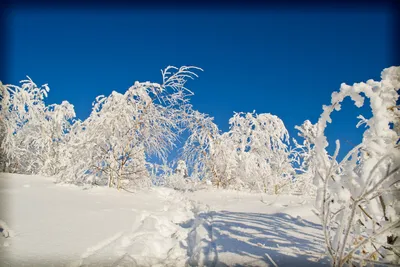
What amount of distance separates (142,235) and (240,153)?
792cm

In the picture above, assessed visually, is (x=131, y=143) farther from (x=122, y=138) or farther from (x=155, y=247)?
(x=155, y=247)

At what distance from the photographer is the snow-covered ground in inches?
88.4

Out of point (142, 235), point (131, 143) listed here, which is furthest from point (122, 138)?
point (142, 235)

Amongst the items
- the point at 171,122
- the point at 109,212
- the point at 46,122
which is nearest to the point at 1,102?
the point at 46,122

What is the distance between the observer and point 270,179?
402 inches

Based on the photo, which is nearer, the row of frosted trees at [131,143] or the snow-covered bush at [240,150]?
the row of frosted trees at [131,143]

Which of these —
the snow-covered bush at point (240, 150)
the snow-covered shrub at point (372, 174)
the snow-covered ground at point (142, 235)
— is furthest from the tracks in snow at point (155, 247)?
the snow-covered bush at point (240, 150)

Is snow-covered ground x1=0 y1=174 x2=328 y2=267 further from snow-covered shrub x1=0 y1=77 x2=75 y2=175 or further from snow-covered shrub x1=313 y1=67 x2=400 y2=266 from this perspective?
snow-covered shrub x1=0 y1=77 x2=75 y2=175

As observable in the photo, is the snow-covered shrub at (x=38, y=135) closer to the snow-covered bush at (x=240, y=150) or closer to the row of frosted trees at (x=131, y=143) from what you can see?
the row of frosted trees at (x=131, y=143)

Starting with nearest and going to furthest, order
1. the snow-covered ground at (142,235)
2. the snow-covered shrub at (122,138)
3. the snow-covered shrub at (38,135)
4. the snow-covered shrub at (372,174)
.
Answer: the snow-covered shrub at (372,174) < the snow-covered ground at (142,235) < the snow-covered shrub at (122,138) < the snow-covered shrub at (38,135)

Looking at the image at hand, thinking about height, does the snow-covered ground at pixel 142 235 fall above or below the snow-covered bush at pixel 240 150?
below

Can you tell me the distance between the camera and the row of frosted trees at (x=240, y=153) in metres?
1.67

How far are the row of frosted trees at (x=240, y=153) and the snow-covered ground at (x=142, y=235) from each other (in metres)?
0.47

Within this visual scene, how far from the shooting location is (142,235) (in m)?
3.05
